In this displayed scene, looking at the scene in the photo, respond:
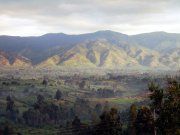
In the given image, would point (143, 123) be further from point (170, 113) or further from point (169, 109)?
point (170, 113)

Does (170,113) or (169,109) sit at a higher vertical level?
(169,109)

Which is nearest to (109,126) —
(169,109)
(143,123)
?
(143,123)

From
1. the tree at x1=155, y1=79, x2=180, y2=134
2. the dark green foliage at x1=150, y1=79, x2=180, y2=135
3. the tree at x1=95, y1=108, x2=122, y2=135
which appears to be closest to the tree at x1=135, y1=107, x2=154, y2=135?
the tree at x1=95, y1=108, x2=122, y2=135

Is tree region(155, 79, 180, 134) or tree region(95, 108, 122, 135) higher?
tree region(155, 79, 180, 134)

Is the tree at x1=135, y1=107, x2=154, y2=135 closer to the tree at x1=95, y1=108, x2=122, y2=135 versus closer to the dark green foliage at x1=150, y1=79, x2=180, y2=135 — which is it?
the tree at x1=95, y1=108, x2=122, y2=135

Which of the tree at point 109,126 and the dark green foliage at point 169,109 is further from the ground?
the dark green foliage at point 169,109

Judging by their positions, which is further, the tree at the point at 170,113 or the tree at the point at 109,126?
the tree at the point at 109,126

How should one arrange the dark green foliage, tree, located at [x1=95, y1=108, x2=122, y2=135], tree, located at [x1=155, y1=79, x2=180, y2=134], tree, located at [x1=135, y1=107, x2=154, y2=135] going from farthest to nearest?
tree, located at [x1=95, y1=108, x2=122, y2=135] < tree, located at [x1=135, y1=107, x2=154, y2=135] < the dark green foliage < tree, located at [x1=155, y1=79, x2=180, y2=134]

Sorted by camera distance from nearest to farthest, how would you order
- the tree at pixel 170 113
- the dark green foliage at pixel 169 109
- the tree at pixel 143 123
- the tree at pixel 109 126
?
the tree at pixel 170 113 < the dark green foliage at pixel 169 109 < the tree at pixel 143 123 < the tree at pixel 109 126

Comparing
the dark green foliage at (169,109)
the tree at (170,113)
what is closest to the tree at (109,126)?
the dark green foliage at (169,109)

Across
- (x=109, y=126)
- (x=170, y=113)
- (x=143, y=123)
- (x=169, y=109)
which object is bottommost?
(x=109, y=126)

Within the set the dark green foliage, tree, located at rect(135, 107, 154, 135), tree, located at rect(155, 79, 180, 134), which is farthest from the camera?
tree, located at rect(135, 107, 154, 135)

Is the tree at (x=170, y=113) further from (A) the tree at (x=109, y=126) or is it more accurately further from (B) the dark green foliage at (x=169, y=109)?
(A) the tree at (x=109, y=126)

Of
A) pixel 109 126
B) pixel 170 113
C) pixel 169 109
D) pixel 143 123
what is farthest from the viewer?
pixel 109 126
